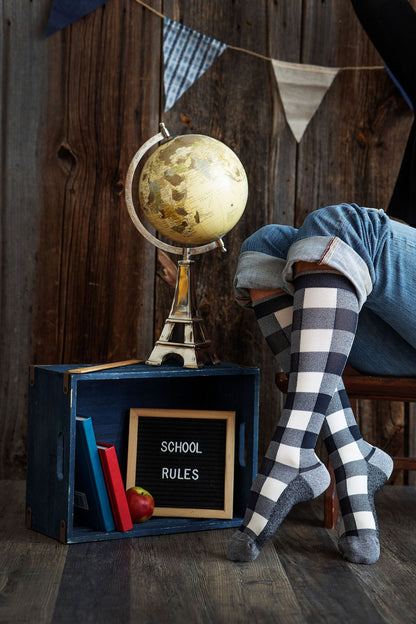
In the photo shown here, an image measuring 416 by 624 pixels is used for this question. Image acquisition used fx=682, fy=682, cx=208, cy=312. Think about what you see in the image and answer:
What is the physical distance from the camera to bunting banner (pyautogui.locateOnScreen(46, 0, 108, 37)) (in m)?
1.98

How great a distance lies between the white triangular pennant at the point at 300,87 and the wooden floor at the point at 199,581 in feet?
3.99

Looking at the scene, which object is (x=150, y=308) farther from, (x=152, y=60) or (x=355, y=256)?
(x=355, y=256)

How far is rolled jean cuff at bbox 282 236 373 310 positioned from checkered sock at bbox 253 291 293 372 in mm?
153

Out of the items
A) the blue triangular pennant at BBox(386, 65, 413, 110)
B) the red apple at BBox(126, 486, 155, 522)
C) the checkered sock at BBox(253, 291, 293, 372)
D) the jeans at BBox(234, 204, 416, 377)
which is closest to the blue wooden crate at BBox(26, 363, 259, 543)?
the red apple at BBox(126, 486, 155, 522)

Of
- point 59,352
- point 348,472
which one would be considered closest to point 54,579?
point 348,472

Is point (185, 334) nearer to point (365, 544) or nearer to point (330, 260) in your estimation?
point (330, 260)

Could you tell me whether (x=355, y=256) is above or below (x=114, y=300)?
above

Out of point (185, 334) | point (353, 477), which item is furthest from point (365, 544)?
point (185, 334)

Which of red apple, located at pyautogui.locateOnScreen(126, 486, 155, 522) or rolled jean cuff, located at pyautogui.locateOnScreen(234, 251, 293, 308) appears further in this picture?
red apple, located at pyautogui.locateOnScreen(126, 486, 155, 522)

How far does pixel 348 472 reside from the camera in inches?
52.6

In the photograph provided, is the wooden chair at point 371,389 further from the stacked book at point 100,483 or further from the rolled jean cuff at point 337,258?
the stacked book at point 100,483

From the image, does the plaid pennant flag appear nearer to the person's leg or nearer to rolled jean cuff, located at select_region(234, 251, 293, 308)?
rolled jean cuff, located at select_region(234, 251, 293, 308)

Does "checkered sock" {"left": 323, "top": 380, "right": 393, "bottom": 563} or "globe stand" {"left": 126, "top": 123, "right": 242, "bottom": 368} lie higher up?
"globe stand" {"left": 126, "top": 123, "right": 242, "bottom": 368}

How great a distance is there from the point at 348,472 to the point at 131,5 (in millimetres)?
1499
